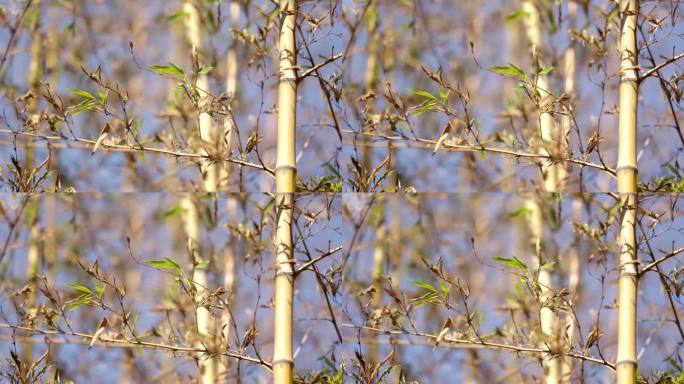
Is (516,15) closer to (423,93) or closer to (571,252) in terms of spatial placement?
(423,93)

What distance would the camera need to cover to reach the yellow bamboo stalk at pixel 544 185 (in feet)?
11.3

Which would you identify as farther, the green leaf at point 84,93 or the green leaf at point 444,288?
the green leaf at point 84,93

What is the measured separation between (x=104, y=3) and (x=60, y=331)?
994 mm

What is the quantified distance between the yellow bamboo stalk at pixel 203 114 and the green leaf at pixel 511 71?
0.83 metres

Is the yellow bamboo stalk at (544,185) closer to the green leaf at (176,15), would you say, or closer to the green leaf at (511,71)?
the green leaf at (511,71)

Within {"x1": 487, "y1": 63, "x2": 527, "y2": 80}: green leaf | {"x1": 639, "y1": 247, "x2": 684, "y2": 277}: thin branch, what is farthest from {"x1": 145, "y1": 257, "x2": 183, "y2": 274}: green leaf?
{"x1": 639, "y1": 247, "x2": 684, "y2": 277}: thin branch

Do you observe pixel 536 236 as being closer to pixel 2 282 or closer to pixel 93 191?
pixel 93 191

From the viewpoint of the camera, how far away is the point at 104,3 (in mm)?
3738

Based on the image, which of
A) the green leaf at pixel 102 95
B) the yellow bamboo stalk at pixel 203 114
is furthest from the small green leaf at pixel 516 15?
the green leaf at pixel 102 95

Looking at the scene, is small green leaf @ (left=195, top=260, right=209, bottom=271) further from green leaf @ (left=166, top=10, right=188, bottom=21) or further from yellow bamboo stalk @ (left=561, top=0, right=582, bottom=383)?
yellow bamboo stalk @ (left=561, top=0, right=582, bottom=383)

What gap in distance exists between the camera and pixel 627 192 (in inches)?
132

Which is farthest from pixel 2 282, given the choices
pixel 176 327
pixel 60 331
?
pixel 176 327

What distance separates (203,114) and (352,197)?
20.1 inches

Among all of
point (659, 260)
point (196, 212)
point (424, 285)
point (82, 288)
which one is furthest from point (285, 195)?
point (659, 260)
